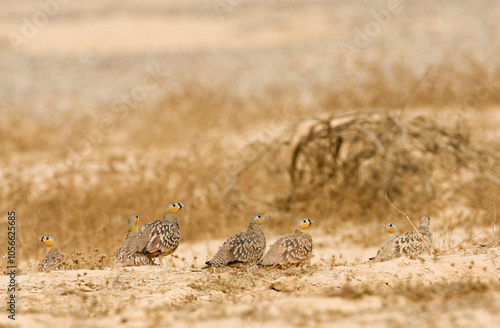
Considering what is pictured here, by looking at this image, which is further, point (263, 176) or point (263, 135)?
point (263, 135)

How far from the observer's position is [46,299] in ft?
16.8

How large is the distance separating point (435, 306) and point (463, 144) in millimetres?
6027

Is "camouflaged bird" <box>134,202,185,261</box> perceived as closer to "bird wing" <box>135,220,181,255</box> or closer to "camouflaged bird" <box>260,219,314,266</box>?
"bird wing" <box>135,220,181,255</box>

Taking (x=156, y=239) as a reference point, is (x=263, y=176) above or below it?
above

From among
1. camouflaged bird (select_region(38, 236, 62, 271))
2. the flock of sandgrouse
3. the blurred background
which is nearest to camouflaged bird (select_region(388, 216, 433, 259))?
the flock of sandgrouse

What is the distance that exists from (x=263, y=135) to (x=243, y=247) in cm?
742

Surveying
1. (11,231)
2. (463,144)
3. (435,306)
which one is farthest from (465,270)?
(11,231)

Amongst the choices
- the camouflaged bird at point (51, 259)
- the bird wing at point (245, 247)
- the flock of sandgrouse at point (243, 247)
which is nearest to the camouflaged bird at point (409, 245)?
the flock of sandgrouse at point (243, 247)

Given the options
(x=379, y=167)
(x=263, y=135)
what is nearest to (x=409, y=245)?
(x=379, y=167)

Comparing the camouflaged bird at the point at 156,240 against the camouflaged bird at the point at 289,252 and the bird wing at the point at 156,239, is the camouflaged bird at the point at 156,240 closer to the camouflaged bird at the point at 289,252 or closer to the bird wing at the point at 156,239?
the bird wing at the point at 156,239

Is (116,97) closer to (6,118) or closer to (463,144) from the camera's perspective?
(6,118)

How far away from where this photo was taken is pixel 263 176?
36.1 ft

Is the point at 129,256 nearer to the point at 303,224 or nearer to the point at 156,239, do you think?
the point at 156,239

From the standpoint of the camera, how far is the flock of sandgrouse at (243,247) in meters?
5.89
